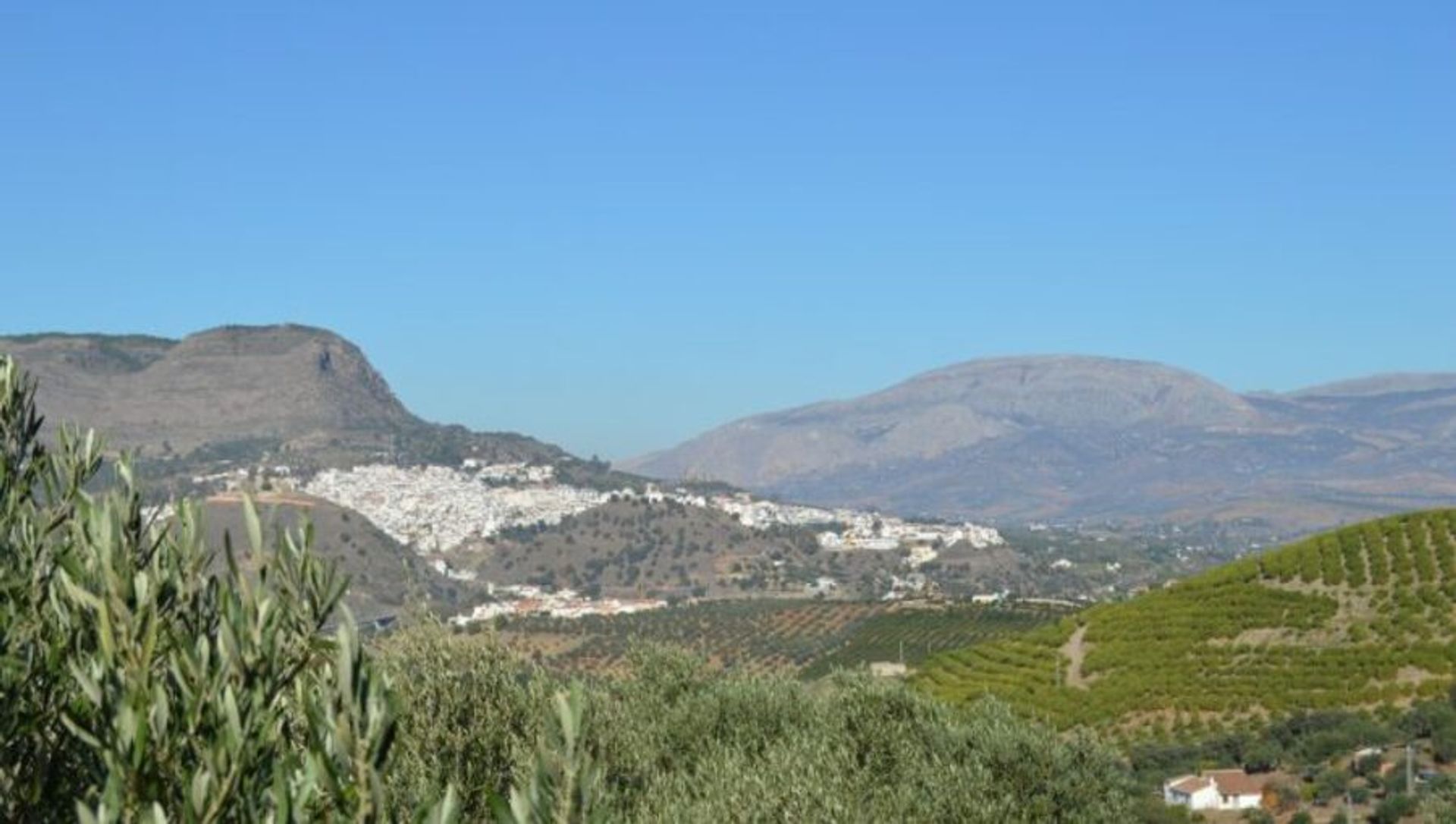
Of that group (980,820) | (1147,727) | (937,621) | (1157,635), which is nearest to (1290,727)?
(1147,727)

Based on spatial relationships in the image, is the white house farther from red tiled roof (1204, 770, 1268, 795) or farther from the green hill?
the green hill

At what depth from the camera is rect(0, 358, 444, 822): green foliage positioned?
6395 mm

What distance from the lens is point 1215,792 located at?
4325 cm

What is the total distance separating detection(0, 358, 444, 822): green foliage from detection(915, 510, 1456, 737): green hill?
44.4 metres

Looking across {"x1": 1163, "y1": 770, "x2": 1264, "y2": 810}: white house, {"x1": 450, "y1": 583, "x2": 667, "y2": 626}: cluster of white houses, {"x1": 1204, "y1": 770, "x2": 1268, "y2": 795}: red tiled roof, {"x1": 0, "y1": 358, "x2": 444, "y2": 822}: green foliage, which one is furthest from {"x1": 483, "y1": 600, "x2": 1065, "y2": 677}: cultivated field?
{"x1": 0, "y1": 358, "x2": 444, "y2": 822}: green foliage

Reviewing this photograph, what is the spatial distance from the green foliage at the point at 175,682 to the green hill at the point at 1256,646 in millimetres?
44423

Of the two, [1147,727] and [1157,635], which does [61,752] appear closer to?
[1147,727]

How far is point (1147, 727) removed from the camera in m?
57.9

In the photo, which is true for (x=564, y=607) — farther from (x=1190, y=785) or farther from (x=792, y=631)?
(x=1190, y=785)

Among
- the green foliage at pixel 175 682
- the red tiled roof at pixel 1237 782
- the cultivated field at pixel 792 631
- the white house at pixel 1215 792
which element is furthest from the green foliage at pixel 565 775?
the cultivated field at pixel 792 631

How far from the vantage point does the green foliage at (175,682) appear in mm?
6395

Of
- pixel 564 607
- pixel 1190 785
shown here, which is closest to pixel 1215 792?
pixel 1190 785

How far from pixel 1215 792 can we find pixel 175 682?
4142 cm

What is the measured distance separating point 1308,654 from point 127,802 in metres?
62.0
